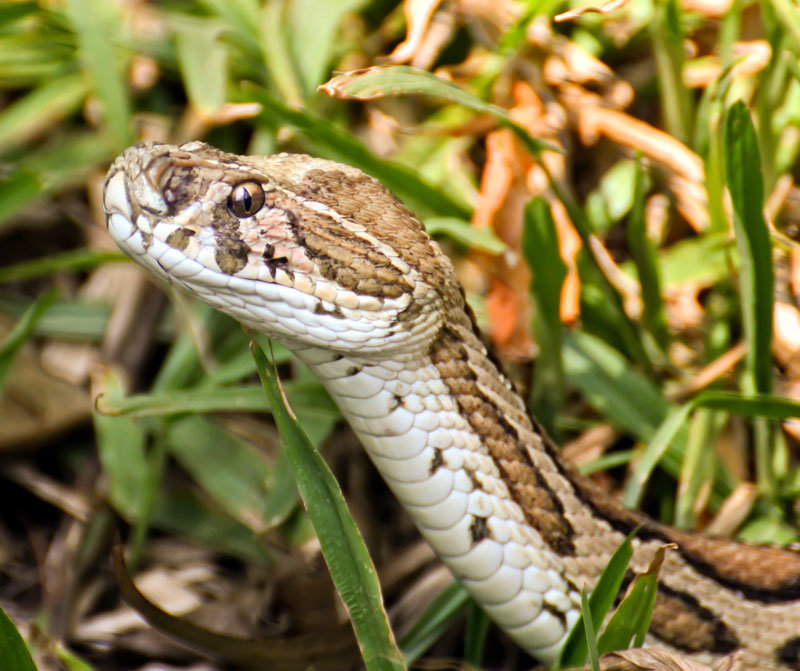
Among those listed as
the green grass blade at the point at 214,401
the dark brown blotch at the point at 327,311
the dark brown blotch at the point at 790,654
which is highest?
the dark brown blotch at the point at 327,311

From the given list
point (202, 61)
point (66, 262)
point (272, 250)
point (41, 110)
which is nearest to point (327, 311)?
point (272, 250)

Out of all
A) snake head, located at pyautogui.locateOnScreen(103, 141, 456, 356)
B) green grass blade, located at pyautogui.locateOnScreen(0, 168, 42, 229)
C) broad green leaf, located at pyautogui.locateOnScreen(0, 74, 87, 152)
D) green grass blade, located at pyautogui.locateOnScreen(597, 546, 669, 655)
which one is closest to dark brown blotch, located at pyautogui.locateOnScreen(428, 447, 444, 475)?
snake head, located at pyautogui.locateOnScreen(103, 141, 456, 356)

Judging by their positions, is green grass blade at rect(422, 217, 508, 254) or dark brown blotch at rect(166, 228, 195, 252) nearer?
dark brown blotch at rect(166, 228, 195, 252)

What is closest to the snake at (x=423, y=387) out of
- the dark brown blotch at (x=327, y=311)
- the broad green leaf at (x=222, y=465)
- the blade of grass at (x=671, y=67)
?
the dark brown blotch at (x=327, y=311)

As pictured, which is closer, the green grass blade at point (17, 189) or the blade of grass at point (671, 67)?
the blade of grass at point (671, 67)

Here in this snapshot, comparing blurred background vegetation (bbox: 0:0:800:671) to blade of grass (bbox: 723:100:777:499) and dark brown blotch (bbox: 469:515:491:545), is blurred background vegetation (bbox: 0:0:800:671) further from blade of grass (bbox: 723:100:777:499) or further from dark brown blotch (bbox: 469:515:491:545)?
dark brown blotch (bbox: 469:515:491:545)

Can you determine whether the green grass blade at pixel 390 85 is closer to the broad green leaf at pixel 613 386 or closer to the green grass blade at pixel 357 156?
the green grass blade at pixel 357 156

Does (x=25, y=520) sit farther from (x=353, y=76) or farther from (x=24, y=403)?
(x=353, y=76)
